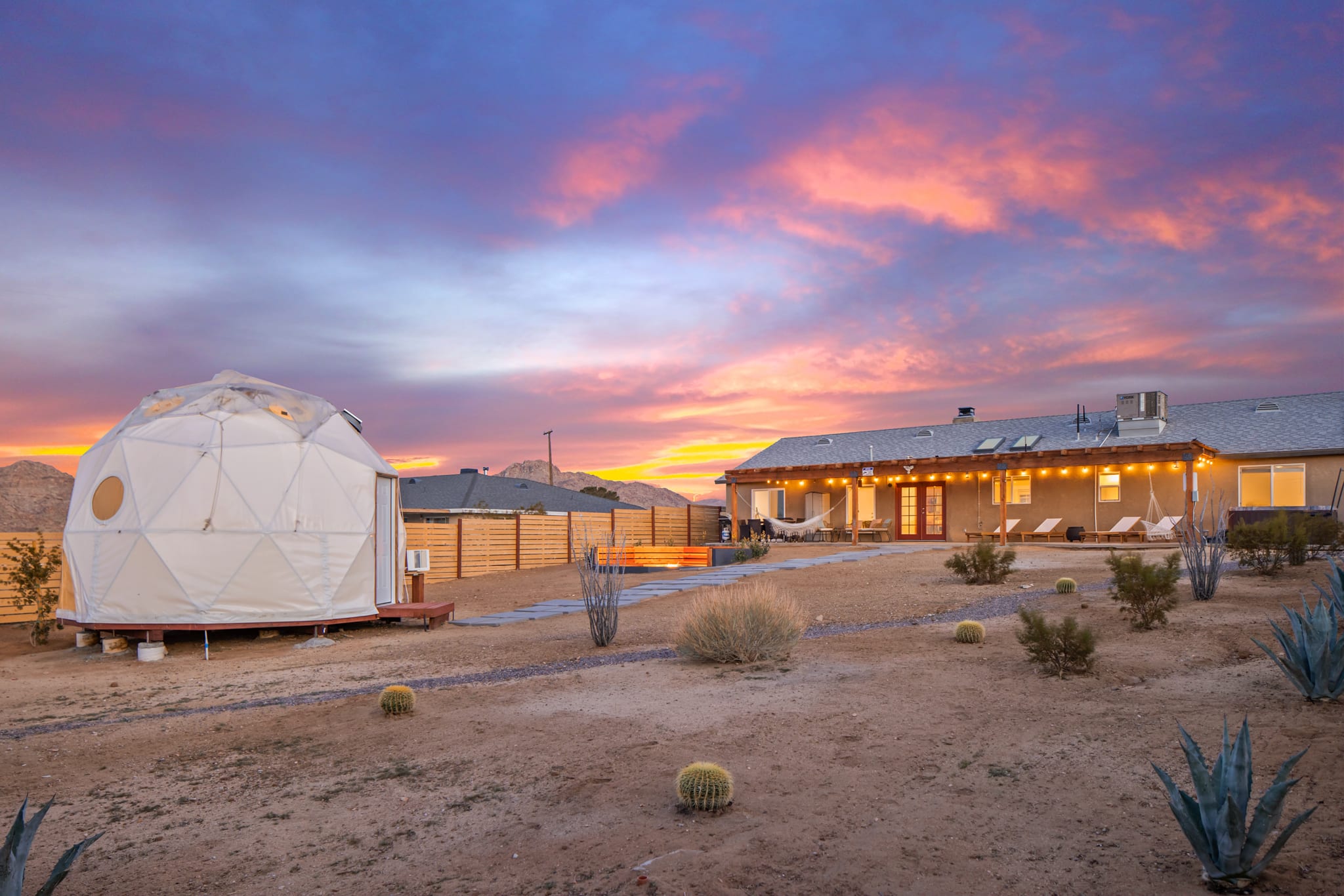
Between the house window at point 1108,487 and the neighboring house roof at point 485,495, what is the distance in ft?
53.4

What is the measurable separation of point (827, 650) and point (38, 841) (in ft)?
18.3

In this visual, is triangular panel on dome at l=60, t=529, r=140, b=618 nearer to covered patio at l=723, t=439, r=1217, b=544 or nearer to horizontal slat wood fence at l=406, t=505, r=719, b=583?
horizontal slat wood fence at l=406, t=505, r=719, b=583

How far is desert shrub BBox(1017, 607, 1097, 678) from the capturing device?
563 centimetres

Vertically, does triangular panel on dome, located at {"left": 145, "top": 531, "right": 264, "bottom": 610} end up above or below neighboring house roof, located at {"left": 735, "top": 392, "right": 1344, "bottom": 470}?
below

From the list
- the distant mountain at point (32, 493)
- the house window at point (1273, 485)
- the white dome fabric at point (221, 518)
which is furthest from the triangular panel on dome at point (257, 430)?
the distant mountain at point (32, 493)

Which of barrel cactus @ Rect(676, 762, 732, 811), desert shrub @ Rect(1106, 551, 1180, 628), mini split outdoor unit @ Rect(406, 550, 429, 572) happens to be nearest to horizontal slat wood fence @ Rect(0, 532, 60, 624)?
mini split outdoor unit @ Rect(406, 550, 429, 572)

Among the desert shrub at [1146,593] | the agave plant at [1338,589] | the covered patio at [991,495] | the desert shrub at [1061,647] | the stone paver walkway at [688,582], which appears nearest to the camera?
the desert shrub at [1061,647]

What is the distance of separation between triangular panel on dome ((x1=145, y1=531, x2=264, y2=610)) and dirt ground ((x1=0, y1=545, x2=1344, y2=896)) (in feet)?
8.63

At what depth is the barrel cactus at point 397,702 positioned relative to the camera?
580 centimetres

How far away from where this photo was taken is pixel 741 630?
705cm

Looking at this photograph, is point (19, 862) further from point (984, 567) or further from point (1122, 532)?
point (1122, 532)

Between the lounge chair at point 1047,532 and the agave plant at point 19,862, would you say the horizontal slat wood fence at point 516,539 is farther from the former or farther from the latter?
the agave plant at point 19,862

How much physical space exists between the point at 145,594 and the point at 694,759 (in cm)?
856

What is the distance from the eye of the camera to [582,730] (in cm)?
515
